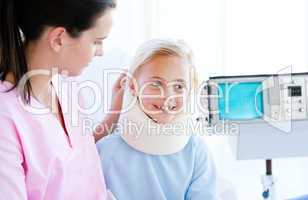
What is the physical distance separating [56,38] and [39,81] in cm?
12

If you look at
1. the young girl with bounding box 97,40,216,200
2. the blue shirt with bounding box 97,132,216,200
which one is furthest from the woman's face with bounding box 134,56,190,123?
the blue shirt with bounding box 97,132,216,200

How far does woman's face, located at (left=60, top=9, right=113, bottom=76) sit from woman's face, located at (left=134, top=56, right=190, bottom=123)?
21 cm

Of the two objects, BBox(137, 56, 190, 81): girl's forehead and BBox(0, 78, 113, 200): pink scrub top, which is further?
BBox(137, 56, 190, 81): girl's forehead

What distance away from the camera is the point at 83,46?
87cm

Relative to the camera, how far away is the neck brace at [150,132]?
1063 mm

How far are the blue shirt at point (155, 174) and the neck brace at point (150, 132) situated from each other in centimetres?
3

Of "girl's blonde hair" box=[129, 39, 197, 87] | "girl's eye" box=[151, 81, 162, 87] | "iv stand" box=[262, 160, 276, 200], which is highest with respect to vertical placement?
"girl's blonde hair" box=[129, 39, 197, 87]

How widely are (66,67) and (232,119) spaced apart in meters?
0.52

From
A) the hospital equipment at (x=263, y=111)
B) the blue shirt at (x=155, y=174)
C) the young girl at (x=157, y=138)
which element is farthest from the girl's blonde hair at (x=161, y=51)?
the blue shirt at (x=155, y=174)

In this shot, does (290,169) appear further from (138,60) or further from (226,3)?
(138,60)

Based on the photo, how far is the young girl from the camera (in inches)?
42.1

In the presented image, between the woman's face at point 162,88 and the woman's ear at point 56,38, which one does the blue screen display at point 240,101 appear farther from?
the woman's ear at point 56,38

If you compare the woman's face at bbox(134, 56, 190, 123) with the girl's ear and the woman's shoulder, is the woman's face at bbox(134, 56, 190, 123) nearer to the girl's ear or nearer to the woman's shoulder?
the girl's ear

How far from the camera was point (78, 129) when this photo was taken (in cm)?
106
